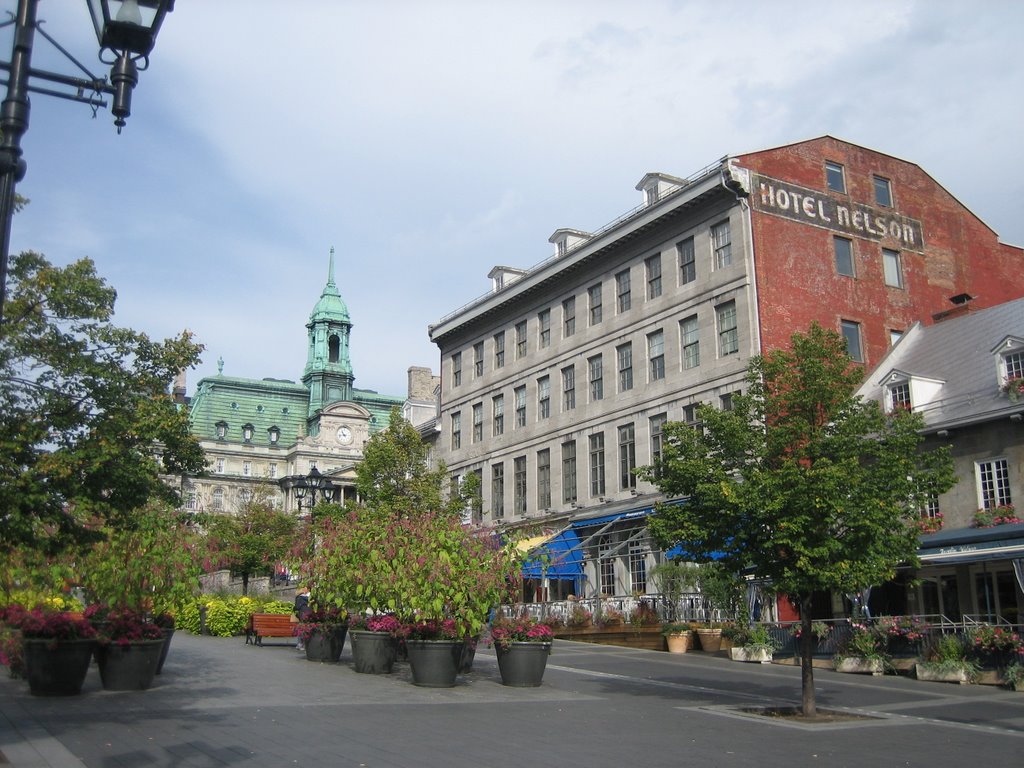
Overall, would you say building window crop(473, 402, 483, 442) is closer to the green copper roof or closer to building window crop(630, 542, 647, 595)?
building window crop(630, 542, 647, 595)

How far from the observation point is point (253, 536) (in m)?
58.4

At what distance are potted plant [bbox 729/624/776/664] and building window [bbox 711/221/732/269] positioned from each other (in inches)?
580

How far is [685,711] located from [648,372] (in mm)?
25198

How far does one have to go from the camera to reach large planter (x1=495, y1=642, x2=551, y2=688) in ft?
62.5

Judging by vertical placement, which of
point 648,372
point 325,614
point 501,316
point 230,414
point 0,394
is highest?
point 230,414

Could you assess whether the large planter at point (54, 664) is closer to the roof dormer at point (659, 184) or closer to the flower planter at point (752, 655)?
the flower planter at point (752, 655)

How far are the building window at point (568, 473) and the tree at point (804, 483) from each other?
25.2 m

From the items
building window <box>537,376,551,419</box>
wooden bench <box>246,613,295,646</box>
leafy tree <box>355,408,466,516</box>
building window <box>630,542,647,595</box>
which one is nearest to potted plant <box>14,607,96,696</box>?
wooden bench <box>246,613,295,646</box>

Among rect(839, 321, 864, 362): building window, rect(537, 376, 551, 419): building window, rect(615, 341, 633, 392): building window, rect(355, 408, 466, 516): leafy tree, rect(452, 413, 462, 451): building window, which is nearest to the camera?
rect(839, 321, 864, 362): building window

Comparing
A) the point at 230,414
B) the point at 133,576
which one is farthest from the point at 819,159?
the point at 230,414

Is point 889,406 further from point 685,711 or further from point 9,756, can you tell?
point 9,756

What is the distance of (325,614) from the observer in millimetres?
22703

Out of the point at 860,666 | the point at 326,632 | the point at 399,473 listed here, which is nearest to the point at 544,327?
the point at 399,473

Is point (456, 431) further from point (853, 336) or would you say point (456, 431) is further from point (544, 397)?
point (853, 336)
